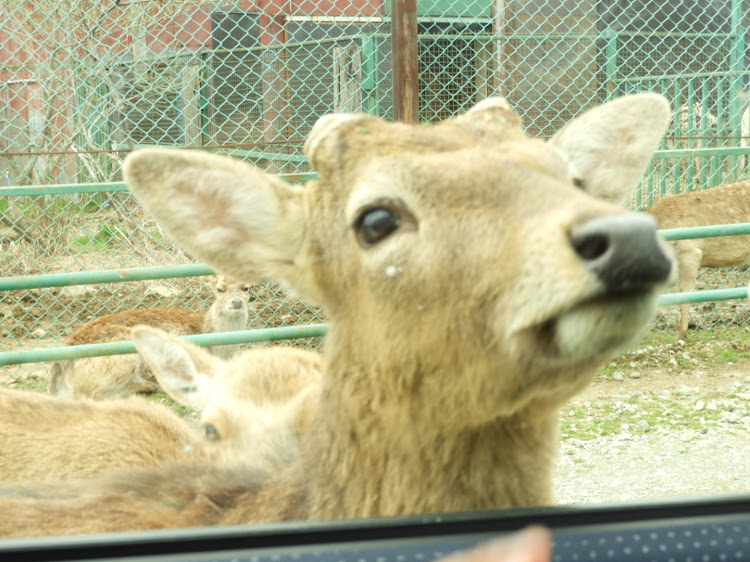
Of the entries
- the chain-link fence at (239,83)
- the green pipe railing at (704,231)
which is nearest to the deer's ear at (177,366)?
the chain-link fence at (239,83)

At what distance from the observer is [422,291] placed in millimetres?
2068

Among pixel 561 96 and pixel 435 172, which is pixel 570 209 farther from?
pixel 561 96

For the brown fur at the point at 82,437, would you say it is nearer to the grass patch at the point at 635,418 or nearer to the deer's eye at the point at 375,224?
the deer's eye at the point at 375,224

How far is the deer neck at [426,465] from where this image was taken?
2156mm

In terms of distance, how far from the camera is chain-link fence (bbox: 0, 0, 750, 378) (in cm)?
577

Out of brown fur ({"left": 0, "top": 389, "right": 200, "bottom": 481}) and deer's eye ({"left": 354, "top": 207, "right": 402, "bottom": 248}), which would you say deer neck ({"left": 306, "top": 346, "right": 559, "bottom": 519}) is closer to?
deer's eye ({"left": 354, "top": 207, "right": 402, "bottom": 248})

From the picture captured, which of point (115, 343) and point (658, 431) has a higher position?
point (115, 343)

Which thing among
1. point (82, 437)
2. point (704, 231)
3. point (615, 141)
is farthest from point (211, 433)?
point (704, 231)

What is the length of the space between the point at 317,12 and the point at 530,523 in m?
5.85

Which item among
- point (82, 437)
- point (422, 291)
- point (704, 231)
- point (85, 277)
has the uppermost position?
point (422, 291)

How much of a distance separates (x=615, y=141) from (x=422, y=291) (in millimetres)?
1024

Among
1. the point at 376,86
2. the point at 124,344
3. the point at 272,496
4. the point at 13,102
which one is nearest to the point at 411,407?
the point at 272,496

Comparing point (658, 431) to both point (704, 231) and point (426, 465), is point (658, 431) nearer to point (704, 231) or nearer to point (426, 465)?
point (704, 231)

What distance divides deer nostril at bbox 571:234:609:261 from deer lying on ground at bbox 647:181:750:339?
7.34 m
